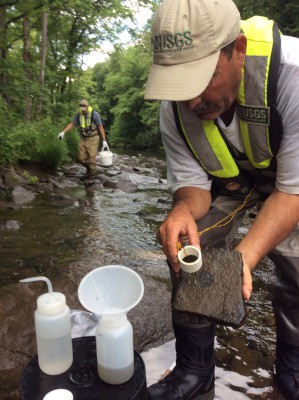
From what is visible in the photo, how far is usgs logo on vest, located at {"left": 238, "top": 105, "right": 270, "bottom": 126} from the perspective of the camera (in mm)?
2021

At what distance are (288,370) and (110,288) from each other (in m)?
1.41

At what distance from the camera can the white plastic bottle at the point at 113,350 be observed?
1.62m

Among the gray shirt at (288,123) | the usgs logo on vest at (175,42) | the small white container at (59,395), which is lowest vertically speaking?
the small white container at (59,395)

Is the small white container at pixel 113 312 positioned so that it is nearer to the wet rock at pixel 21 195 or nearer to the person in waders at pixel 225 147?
the person in waders at pixel 225 147

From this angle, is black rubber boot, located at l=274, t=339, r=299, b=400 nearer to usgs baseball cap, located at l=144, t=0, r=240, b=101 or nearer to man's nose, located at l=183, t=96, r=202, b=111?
man's nose, located at l=183, t=96, r=202, b=111

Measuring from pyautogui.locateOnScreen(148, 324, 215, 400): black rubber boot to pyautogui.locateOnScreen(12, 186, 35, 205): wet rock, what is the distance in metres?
5.92

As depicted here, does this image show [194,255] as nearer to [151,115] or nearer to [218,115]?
[218,115]

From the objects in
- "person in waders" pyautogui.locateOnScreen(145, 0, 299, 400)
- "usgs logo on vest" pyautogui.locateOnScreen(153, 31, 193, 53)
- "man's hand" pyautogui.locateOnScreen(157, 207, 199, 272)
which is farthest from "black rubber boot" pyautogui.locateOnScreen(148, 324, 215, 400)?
"usgs logo on vest" pyautogui.locateOnScreen(153, 31, 193, 53)

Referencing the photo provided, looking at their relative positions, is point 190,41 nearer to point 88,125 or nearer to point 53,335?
point 53,335

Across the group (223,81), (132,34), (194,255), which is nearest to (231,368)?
(194,255)

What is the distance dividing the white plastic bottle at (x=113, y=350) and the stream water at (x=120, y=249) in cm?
108

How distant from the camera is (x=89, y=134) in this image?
35.5 ft

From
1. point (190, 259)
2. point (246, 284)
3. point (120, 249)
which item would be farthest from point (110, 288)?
point (120, 249)

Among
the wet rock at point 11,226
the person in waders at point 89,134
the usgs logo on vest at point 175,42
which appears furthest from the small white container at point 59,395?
the person in waders at point 89,134
